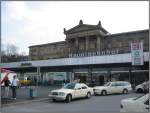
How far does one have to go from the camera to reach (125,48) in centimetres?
6938

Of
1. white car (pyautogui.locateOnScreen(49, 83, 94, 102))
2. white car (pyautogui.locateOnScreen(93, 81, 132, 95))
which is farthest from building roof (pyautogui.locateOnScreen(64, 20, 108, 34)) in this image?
white car (pyautogui.locateOnScreen(49, 83, 94, 102))

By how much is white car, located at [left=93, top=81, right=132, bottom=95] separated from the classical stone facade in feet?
118

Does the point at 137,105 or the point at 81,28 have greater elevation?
the point at 81,28

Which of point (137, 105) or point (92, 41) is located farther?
point (92, 41)

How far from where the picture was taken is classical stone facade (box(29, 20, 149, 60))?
226ft

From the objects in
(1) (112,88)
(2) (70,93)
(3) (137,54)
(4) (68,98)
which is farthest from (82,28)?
(4) (68,98)

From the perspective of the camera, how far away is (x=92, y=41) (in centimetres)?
7656

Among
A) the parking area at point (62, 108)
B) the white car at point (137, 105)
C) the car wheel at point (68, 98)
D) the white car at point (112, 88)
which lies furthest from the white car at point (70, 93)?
the white car at point (137, 105)

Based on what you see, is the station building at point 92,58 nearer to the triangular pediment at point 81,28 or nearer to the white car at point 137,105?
the triangular pediment at point 81,28

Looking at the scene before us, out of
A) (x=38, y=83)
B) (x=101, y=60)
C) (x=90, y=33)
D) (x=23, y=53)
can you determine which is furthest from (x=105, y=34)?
(x=23, y=53)

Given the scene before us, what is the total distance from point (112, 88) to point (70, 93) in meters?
8.39

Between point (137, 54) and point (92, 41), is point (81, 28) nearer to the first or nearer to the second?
point (92, 41)

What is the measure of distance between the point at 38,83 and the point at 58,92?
32.2 metres

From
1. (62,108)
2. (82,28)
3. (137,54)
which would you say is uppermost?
(82,28)
